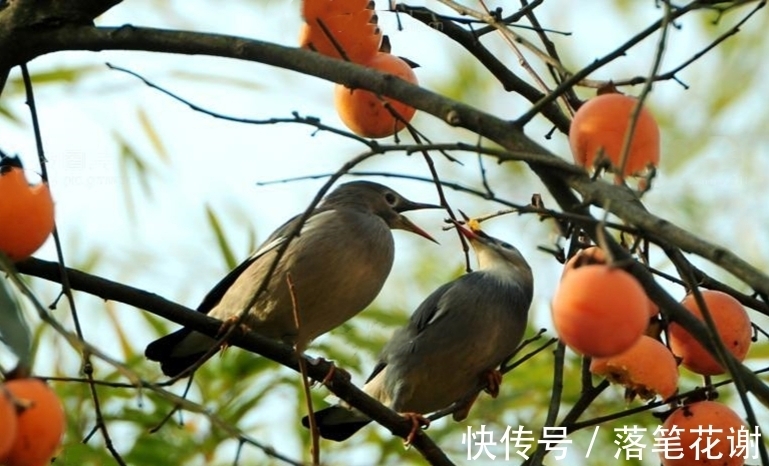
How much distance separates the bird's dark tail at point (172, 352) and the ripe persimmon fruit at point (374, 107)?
1.56 meters

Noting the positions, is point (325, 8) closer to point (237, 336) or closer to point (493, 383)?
point (237, 336)

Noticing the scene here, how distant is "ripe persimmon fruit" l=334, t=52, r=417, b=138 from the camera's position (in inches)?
112

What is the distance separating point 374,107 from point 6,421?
4.60ft

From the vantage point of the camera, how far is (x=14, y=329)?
1974mm

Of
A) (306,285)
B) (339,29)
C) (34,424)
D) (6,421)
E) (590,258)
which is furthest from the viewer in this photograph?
(306,285)

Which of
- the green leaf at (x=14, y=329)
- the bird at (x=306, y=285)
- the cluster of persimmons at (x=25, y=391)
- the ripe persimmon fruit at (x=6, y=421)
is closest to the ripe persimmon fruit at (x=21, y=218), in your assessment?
the cluster of persimmons at (x=25, y=391)

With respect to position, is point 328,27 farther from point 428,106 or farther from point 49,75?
point 49,75

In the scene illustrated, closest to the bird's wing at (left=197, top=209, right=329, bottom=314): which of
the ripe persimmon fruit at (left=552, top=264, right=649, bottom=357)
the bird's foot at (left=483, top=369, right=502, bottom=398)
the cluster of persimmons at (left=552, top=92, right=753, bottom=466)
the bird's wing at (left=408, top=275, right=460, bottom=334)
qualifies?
the bird's wing at (left=408, top=275, right=460, bottom=334)

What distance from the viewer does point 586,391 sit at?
289 centimetres

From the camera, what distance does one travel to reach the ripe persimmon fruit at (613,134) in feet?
7.65

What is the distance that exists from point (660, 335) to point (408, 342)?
1.85 m

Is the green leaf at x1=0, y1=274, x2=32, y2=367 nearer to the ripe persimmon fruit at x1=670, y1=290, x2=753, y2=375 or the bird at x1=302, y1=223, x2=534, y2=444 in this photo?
the ripe persimmon fruit at x1=670, y1=290, x2=753, y2=375

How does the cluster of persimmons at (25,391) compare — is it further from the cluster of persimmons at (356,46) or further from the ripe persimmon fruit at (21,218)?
the cluster of persimmons at (356,46)

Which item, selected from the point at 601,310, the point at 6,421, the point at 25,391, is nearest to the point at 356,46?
the point at 601,310
